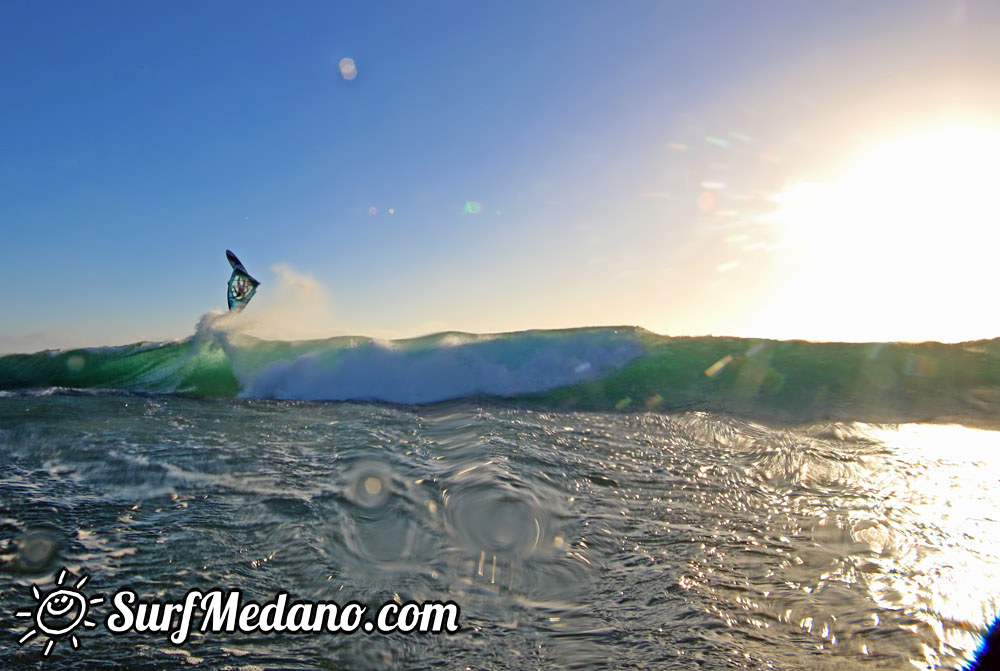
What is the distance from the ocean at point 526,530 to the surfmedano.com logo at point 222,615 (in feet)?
0.11

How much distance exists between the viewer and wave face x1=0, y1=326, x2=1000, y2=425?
25.0ft

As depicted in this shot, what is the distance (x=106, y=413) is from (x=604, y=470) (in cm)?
562

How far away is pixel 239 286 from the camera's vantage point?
36.3ft

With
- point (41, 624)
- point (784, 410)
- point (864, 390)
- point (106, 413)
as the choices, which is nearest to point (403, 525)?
point (41, 624)

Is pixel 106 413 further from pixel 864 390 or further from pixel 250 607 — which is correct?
pixel 864 390

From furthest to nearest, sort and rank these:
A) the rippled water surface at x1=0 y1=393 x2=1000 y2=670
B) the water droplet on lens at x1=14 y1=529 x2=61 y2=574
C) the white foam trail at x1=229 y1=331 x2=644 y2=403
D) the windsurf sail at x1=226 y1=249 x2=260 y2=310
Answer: the windsurf sail at x1=226 y1=249 x2=260 y2=310, the white foam trail at x1=229 y1=331 x2=644 y2=403, the water droplet on lens at x1=14 y1=529 x2=61 y2=574, the rippled water surface at x1=0 y1=393 x2=1000 y2=670

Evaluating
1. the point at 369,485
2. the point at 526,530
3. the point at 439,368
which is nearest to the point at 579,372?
the point at 439,368

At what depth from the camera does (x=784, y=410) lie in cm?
689

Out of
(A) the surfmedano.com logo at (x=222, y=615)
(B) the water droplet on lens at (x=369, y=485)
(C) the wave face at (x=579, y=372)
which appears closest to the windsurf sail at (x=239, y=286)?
(C) the wave face at (x=579, y=372)

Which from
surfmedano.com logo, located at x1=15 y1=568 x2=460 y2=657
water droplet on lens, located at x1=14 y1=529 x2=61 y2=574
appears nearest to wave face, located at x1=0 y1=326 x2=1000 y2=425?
surfmedano.com logo, located at x1=15 y1=568 x2=460 y2=657

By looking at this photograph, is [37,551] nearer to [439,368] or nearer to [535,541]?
→ [535,541]

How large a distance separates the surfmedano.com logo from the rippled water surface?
5cm

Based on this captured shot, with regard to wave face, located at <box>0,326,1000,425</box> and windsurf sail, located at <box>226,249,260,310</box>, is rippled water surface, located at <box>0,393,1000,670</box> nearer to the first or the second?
wave face, located at <box>0,326,1000,425</box>

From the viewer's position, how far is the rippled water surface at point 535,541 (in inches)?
75.9
